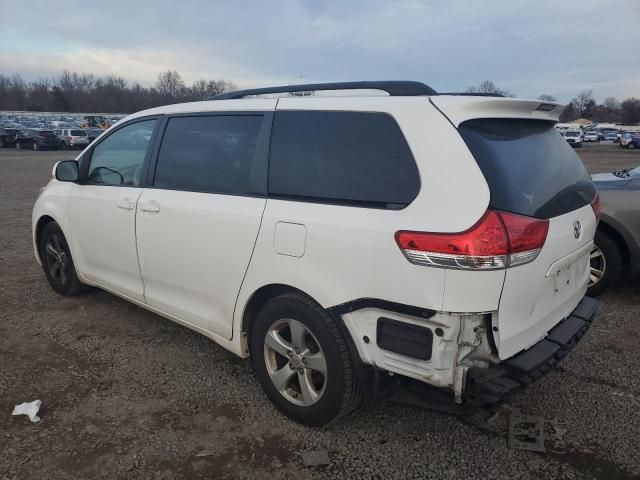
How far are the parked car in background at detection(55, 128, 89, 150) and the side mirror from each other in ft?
→ 116

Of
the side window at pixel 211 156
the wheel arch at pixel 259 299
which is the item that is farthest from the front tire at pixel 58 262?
the wheel arch at pixel 259 299

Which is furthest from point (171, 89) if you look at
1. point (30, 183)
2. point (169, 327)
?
point (169, 327)

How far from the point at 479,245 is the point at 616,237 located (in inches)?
136

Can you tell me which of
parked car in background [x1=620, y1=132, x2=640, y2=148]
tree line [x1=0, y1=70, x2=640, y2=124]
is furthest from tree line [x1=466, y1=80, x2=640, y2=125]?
parked car in background [x1=620, y1=132, x2=640, y2=148]

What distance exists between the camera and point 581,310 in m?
3.09

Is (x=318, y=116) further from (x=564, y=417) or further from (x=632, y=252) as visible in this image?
(x=632, y=252)

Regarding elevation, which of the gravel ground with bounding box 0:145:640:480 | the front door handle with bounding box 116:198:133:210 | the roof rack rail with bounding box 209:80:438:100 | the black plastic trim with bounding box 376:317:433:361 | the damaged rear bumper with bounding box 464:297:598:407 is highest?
the roof rack rail with bounding box 209:80:438:100

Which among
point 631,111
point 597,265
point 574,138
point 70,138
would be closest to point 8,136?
point 70,138

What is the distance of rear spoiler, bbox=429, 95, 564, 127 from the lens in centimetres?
239

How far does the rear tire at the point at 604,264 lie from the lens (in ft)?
15.9

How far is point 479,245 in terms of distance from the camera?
2203 mm

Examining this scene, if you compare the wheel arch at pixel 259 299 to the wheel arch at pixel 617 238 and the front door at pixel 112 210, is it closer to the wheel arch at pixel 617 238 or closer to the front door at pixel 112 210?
the front door at pixel 112 210

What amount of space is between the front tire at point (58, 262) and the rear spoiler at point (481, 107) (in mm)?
3746

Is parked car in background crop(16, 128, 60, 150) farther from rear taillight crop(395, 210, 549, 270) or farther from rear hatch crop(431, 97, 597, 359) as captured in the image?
rear taillight crop(395, 210, 549, 270)
